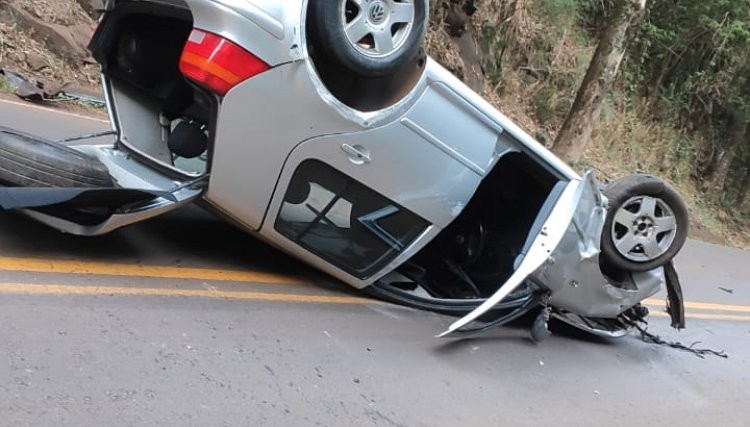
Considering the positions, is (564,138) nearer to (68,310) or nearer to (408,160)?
(408,160)

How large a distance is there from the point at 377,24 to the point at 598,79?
423 inches

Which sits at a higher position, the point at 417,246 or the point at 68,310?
the point at 417,246

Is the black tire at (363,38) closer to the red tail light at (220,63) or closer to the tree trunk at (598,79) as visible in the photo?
the red tail light at (220,63)

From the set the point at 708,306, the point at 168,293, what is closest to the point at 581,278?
the point at 168,293

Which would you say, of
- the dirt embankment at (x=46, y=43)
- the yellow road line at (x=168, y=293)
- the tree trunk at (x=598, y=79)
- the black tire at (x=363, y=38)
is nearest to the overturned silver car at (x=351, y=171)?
the black tire at (x=363, y=38)

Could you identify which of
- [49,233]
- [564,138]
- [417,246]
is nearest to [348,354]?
[417,246]

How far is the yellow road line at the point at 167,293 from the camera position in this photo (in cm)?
361

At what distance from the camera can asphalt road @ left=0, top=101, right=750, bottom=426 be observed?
316 centimetres

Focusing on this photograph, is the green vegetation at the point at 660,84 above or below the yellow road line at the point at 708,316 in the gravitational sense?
above

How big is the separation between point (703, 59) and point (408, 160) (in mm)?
19156

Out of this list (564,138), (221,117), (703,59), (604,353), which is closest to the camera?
(221,117)

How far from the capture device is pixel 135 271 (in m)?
4.17

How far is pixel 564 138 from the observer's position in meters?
14.4

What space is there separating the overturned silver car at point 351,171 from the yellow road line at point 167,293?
22 centimetres
